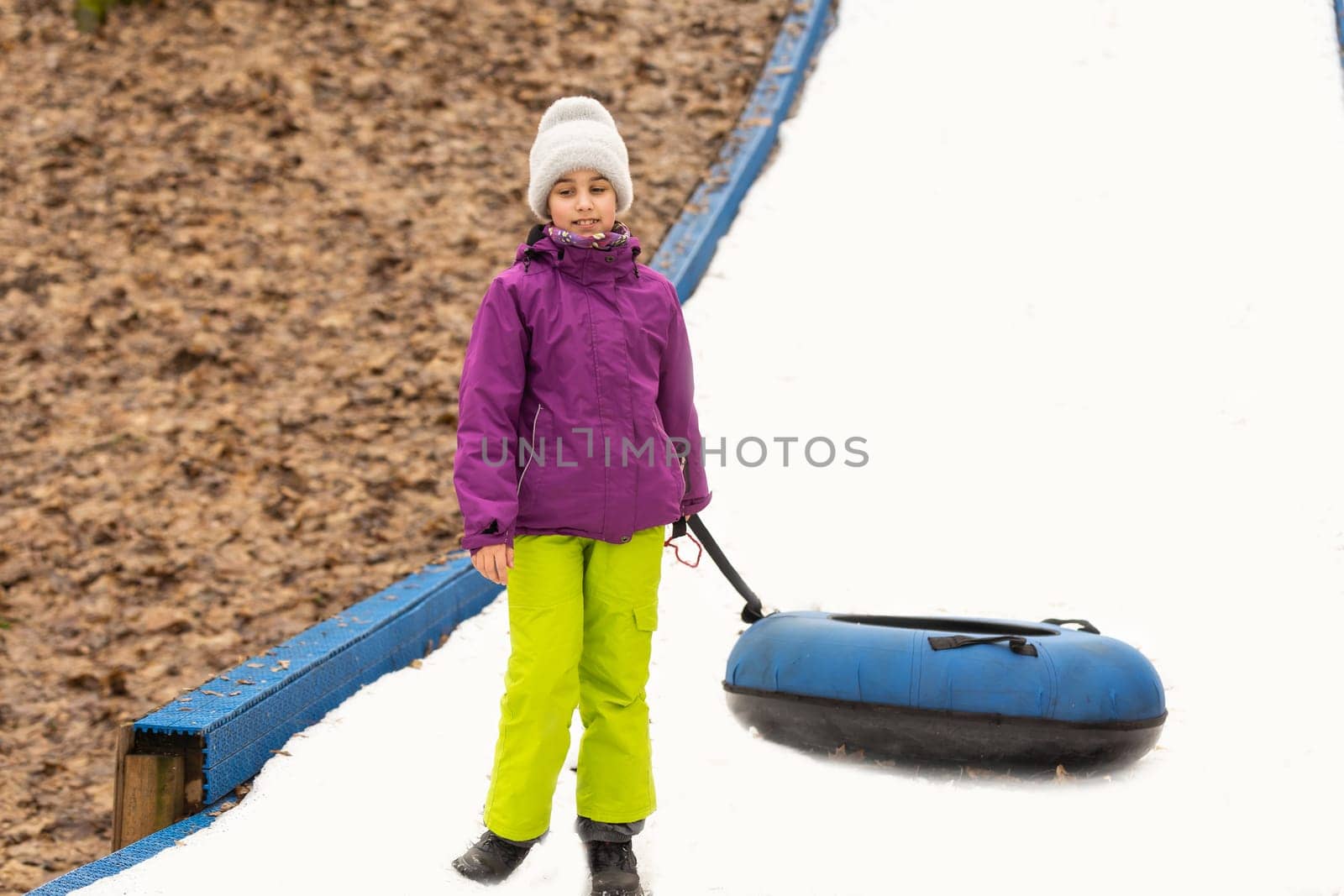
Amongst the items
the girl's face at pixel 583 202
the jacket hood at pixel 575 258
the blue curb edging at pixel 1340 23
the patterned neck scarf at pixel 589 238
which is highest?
the blue curb edging at pixel 1340 23

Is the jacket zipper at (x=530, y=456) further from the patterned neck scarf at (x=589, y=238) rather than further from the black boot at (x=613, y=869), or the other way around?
the black boot at (x=613, y=869)

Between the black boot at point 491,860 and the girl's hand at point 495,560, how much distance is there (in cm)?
68

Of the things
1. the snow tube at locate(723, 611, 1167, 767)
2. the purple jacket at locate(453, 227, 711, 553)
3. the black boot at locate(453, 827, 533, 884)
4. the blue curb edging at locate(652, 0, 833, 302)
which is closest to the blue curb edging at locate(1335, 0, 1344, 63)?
the blue curb edging at locate(652, 0, 833, 302)

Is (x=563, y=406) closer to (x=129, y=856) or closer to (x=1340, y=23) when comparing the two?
(x=129, y=856)

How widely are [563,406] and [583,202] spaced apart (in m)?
0.48

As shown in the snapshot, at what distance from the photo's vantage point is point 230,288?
23.4ft

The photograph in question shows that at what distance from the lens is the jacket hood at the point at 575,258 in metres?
2.70

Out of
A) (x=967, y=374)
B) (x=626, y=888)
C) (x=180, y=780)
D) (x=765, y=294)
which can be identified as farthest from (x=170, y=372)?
(x=626, y=888)

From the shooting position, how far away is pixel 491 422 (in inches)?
102

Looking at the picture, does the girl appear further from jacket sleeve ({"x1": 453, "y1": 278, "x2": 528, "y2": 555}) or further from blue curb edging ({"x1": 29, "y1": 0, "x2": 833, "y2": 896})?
blue curb edging ({"x1": 29, "y1": 0, "x2": 833, "y2": 896})

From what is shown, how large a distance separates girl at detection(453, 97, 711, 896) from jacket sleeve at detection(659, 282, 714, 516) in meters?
0.02

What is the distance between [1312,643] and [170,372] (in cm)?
585

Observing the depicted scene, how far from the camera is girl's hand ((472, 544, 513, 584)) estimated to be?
8.33 ft

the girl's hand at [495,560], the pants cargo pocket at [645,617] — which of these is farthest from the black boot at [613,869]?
the girl's hand at [495,560]
